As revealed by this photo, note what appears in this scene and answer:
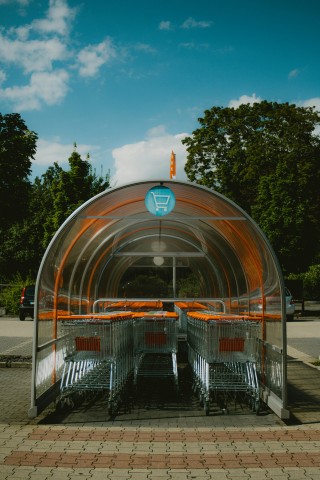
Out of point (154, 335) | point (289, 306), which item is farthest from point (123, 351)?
point (289, 306)

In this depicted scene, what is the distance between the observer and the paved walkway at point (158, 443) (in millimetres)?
5402

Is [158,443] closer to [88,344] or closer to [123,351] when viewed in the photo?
[88,344]

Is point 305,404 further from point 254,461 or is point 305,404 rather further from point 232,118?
point 232,118

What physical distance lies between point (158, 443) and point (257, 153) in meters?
32.1

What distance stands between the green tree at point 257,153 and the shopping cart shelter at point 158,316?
19684 millimetres

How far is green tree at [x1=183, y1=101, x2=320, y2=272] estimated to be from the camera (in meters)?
36.3

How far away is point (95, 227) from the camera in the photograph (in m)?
11.6

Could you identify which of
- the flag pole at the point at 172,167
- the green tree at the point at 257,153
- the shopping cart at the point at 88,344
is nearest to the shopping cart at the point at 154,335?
the shopping cart at the point at 88,344

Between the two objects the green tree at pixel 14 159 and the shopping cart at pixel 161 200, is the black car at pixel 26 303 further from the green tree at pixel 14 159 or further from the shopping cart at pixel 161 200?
the shopping cart at pixel 161 200

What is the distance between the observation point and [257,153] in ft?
122

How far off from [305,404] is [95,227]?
16.8ft

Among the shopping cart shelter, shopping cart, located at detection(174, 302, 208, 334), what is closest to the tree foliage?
the shopping cart shelter

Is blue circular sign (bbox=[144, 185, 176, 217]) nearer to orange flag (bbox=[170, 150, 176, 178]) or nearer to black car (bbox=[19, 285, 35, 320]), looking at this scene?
orange flag (bbox=[170, 150, 176, 178])

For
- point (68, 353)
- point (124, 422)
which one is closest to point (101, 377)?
point (68, 353)
